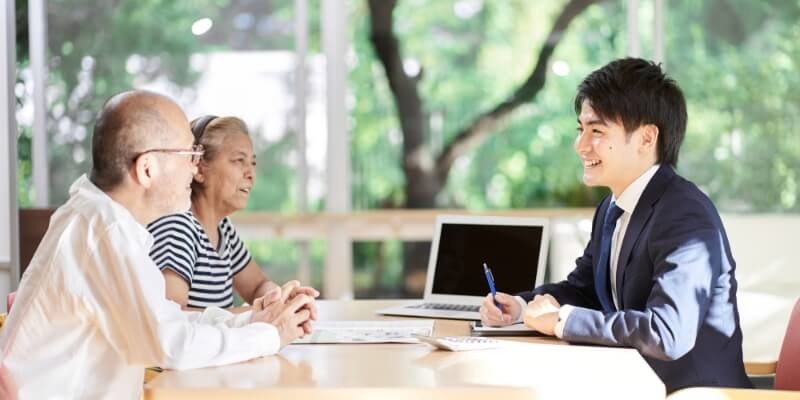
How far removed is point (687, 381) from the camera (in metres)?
2.39

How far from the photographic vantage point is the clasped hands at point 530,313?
234 centimetres

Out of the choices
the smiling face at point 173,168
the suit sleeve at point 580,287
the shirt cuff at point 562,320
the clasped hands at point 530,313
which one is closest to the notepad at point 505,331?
the clasped hands at point 530,313

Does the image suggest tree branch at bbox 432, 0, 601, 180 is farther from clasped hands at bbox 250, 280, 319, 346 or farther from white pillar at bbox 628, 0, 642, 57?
clasped hands at bbox 250, 280, 319, 346

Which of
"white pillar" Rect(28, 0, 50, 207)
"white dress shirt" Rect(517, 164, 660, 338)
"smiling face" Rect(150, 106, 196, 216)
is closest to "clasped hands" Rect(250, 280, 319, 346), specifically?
"smiling face" Rect(150, 106, 196, 216)

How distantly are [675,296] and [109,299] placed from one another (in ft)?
3.74

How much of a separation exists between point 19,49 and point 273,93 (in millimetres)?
1411

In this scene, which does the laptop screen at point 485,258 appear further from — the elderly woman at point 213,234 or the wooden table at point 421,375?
the wooden table at point 421,375

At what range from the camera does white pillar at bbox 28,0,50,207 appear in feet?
19.7

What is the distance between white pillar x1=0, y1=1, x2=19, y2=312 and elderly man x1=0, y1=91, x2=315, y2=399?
2126 millimetres

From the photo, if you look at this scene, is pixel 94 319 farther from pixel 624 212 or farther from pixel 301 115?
pixel 301 115

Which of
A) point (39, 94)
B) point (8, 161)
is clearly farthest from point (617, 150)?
point (39, 94)

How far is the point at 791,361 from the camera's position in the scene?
2553 millimetres

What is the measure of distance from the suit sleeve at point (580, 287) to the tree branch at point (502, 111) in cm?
329

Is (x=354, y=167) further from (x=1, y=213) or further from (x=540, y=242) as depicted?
(x=540, y=242)
